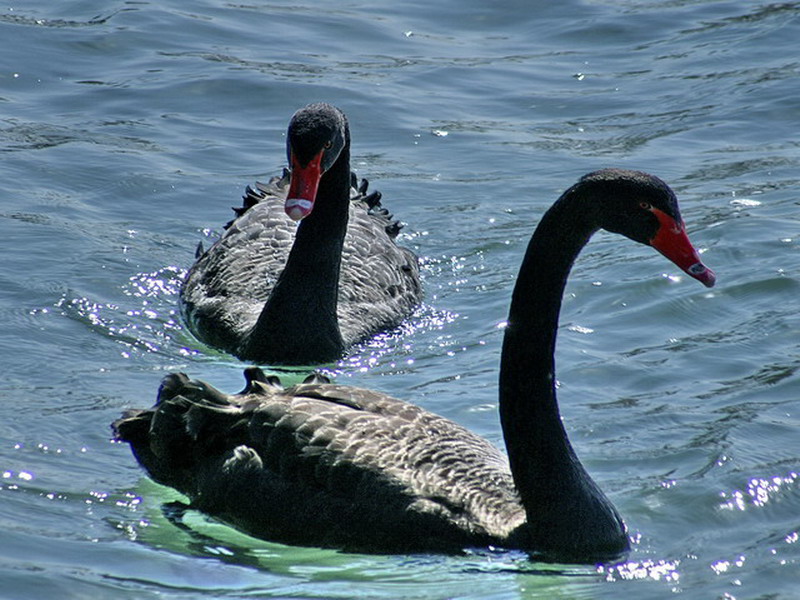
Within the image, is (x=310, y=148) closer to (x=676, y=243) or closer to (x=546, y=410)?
(x=546, y=410)

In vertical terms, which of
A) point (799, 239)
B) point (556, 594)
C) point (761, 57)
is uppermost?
point (761, 57)

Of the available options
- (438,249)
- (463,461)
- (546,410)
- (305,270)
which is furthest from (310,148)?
(546,410)

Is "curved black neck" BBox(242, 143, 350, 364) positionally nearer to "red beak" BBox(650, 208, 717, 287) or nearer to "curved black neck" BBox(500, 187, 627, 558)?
"curved black neck" BBox(500, 187, 627, 558)

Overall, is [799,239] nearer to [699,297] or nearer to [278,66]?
[699,297]

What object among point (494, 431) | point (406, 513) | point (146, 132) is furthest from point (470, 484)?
point (146, 132)

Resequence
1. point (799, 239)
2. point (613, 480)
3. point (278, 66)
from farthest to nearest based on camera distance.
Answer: point (278, 66) → point (799, 239) → point (613, 480)

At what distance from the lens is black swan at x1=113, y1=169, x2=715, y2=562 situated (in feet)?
22.7

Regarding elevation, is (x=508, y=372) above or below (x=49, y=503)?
above

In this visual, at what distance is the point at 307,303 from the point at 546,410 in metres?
3.33

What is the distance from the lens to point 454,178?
1349 centimetres

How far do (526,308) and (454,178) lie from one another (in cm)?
658

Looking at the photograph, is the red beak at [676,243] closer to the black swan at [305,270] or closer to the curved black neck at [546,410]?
the curved black neck at [546,410]

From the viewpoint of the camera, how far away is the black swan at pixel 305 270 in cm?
1014

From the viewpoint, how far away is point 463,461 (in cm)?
731
